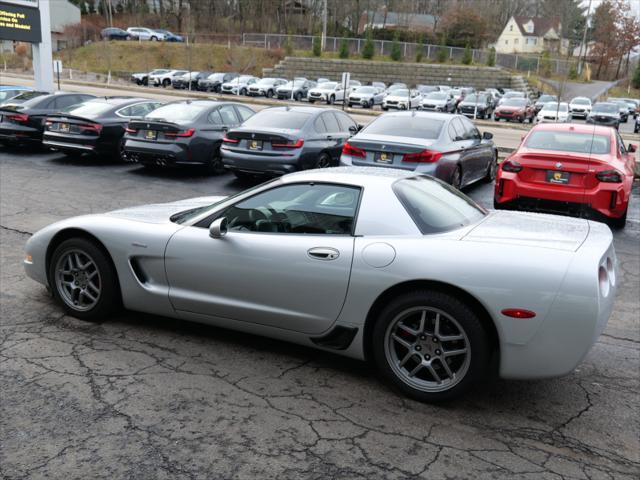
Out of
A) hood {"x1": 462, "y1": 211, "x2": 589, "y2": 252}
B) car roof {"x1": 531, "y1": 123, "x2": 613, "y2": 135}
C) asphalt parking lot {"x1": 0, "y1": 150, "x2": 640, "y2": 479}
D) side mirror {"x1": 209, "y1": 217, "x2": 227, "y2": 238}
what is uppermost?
car roof {"x1": 531, "y1": 123, "x2": 613, "y2": 135}

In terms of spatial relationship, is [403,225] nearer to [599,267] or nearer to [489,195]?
[599,267]

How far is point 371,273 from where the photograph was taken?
3975mm

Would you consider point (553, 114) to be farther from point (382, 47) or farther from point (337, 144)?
point (382, 47)

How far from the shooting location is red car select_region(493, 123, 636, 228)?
8.79 meters

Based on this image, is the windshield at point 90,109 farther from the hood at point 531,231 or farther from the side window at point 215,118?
the hood at point 531,231

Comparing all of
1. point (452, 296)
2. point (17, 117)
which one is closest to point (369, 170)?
point (452, 296)

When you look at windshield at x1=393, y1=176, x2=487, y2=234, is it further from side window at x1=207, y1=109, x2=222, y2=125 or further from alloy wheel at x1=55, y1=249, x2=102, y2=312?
side window at x1=207, y1=109, x2=222, y2=125

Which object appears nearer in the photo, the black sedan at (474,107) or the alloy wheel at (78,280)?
the alloy wheel at (78,280)

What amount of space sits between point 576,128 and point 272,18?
8033cm

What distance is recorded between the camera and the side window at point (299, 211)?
14.1 feet

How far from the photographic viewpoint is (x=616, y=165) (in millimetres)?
8961

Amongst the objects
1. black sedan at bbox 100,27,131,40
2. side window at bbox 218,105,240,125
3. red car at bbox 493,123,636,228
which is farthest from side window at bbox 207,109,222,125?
black sedan at bbox 100,27,131,40

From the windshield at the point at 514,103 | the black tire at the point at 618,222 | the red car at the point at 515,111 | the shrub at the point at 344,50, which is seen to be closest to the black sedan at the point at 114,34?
the shrub at the point at 344,50

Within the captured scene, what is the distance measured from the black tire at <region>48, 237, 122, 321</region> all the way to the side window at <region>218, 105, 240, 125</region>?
Result: 27.6ft
